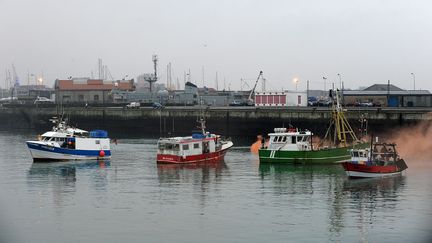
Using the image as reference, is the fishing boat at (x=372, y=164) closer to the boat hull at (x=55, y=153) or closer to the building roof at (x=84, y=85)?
the boat hull at (x=55, y=153)

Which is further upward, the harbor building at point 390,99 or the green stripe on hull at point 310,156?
the harbor building at point 390,99

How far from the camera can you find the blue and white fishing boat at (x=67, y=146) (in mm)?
68438

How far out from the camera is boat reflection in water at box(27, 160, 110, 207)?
4862 centimetres

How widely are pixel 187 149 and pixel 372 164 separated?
18746 mm

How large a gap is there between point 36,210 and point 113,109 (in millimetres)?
85266

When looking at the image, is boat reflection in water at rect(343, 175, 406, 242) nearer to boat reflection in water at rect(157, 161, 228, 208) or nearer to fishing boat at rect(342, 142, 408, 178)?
fishing boat at rect(342, 142, 408, 178)

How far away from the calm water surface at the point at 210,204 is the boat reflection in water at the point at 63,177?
8cm

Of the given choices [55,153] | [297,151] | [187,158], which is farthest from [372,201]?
[55,153]

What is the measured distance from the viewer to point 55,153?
226 ft

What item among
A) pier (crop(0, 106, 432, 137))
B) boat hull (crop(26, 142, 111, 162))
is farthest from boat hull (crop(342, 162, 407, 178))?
pier (crop(0, 106, 432, 137))

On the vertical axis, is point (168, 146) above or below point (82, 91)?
below

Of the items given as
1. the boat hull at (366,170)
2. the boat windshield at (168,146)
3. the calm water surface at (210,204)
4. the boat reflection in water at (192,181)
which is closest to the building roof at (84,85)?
the boat windshield at (168,146)

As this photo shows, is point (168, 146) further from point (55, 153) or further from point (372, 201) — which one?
point (372, 201)

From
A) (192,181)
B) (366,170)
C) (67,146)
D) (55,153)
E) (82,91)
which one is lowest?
(192,181)
